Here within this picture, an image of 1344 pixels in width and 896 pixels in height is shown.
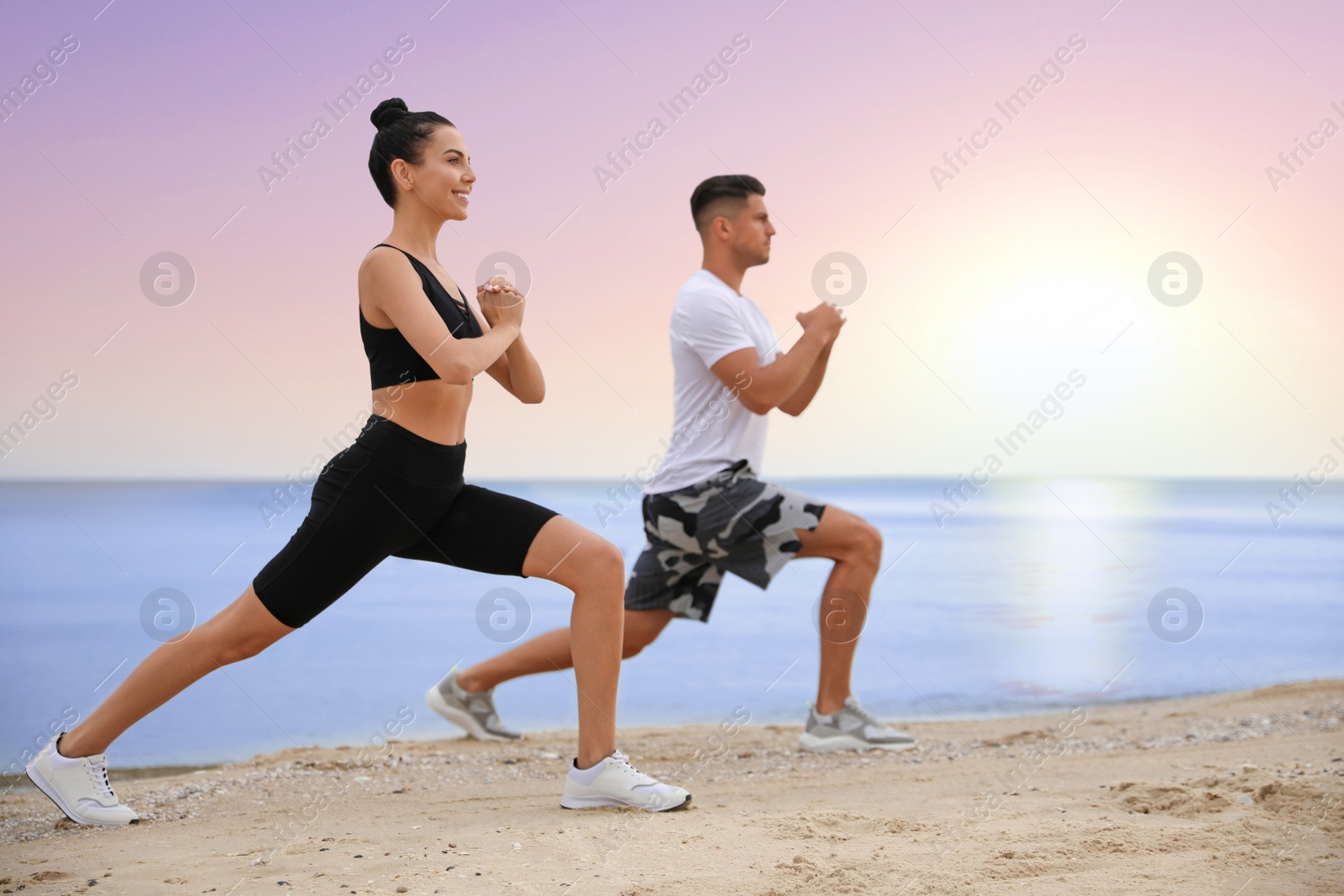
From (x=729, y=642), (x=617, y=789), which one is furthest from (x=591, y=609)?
(x=729, y=642)

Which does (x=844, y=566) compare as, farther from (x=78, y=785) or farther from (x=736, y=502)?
(x=78, y=785)

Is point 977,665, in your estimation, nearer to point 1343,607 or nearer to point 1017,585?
point 1017,585

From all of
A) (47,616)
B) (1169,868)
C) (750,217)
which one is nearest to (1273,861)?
(1169,868)

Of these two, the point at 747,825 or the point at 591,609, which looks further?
the point at 591,609

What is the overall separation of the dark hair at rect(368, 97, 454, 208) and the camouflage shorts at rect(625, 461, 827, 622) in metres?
1.57

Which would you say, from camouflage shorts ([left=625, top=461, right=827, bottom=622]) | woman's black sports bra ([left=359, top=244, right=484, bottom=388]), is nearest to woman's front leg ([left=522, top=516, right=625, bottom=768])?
woman's black sports bra ([left=359, top=244, right=484, bottom=388])

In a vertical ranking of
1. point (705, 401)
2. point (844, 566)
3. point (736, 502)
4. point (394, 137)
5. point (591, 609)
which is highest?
point (394, 137)

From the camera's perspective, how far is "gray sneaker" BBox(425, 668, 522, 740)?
14.8 feet

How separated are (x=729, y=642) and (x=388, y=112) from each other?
6575mm

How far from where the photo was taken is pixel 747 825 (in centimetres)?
294

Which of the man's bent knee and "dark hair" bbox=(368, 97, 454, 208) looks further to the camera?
the man's bent knee

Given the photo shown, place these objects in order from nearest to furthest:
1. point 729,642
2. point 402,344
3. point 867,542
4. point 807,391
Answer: point 402,344 < point 867,542 < point 807,391 < point 729,642

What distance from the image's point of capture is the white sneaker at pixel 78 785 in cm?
297

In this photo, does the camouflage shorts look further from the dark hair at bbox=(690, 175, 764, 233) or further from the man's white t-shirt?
the dark hair at bbox=(690, 175, 764, 233)
